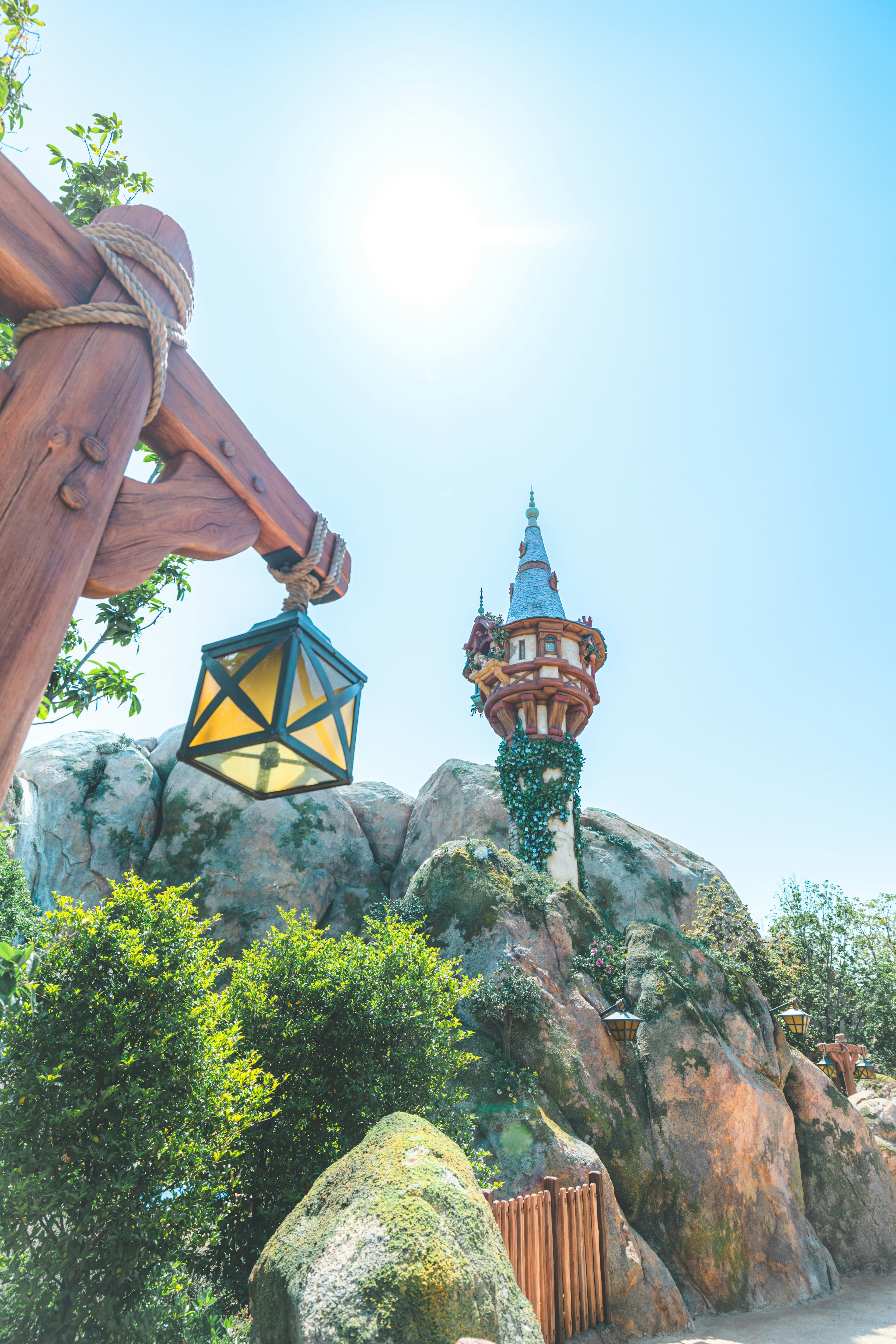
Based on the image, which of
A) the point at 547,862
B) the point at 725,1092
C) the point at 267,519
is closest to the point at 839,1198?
the point at 725,1092

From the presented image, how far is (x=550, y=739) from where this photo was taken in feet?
67.5

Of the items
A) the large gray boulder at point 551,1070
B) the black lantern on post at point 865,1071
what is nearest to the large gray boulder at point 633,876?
the black lantern on post at point 865,1071

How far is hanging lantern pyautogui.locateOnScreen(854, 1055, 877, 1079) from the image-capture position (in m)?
22.8

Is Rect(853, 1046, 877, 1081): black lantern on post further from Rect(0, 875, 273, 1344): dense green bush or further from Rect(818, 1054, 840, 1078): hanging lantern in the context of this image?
Rect(0, 875, 273, 1344): dense green bush

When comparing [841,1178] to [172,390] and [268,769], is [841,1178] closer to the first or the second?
[268,769]

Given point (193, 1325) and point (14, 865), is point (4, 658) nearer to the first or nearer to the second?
point (193, 1325)

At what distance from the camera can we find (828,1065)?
21.6 metres

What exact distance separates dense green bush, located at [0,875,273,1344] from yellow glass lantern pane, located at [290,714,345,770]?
4.05 meters

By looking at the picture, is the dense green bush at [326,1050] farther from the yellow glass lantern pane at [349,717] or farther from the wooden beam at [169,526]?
the wooden beam at [169,526]

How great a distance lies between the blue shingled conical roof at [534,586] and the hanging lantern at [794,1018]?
1170cm

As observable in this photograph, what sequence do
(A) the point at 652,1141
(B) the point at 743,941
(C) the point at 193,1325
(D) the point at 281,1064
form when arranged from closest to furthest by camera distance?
1. (C) the point at 193,1325
2. (D) the point at 281,1064
3. (A) the point at 652,1141
4. (B) the point at 743,941

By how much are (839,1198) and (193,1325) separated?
16704mm

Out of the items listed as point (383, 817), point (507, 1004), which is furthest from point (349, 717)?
point (383, 817)

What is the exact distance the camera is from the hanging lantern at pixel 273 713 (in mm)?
2438
